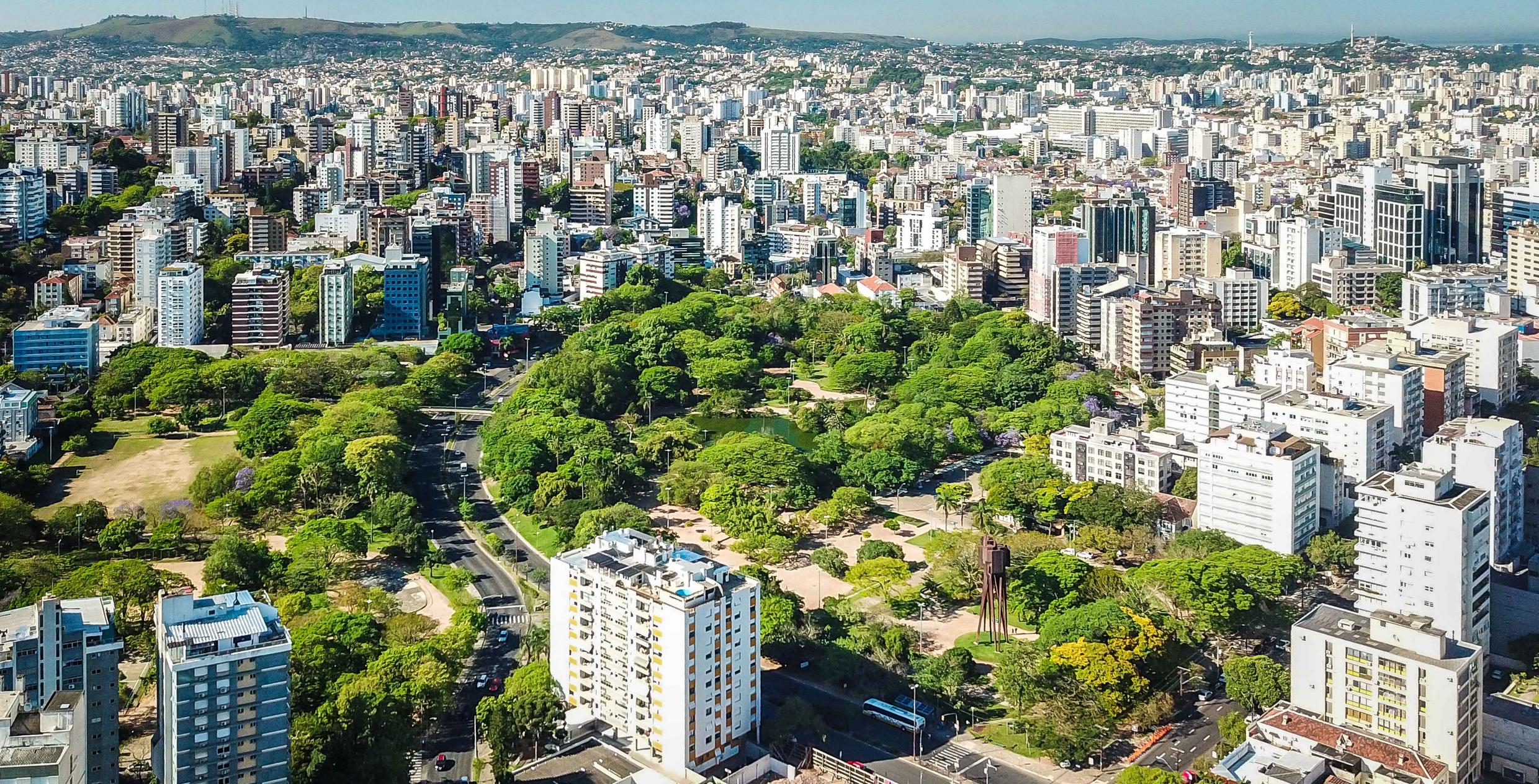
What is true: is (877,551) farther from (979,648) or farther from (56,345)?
(56,345)

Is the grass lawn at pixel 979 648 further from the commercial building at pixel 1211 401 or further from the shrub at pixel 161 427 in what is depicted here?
the shrub at pixel 161 427

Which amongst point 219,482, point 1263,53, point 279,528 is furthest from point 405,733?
point 1263,53

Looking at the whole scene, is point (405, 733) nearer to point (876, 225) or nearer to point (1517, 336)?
point (1517, 336)

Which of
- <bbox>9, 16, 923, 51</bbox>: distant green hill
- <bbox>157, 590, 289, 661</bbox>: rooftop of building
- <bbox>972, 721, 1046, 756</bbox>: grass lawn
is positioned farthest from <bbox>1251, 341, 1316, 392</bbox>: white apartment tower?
<bbox>9, 16, 923, 51</bbox>: distant green hill

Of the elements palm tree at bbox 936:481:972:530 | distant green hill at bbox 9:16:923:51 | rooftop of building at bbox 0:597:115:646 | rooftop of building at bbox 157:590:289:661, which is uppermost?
distant green hill at bbox 9:16:923:51

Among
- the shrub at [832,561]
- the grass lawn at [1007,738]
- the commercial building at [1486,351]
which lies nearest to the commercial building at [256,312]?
the shrub at [832,561]

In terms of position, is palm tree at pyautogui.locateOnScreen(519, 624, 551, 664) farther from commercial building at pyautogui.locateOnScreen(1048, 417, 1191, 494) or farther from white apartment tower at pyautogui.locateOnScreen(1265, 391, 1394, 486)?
white apartment tower at pyautogui.locateOnScreen(1265, 391, 1394, 486)

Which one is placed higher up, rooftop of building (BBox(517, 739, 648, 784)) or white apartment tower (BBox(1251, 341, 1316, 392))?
white apartment tower (BBox(1251, 341, 1316, 392))
